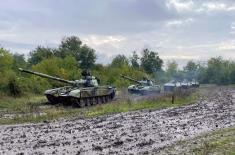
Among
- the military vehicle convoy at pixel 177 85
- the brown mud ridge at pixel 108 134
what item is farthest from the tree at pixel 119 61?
the brown mud ridge at pixel 108 134

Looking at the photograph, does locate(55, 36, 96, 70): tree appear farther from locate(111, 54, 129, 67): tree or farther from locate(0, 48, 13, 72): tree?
locate(0, 48, 13, 72): tree

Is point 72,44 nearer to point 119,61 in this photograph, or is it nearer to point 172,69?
point 119,61

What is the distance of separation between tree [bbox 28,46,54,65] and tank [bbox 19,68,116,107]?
135ft

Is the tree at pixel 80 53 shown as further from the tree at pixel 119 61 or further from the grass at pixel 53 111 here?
the grass at pixel 53 111

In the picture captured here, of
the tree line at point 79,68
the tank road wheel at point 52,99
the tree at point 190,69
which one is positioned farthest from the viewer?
the tree at point 190,69

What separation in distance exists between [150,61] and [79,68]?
41077mm

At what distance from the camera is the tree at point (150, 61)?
402ft

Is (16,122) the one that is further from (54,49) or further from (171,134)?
(54,49)

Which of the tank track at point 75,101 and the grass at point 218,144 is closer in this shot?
the grass at point 218,144

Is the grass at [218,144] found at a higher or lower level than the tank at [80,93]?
lower

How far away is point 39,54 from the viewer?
86.4 m

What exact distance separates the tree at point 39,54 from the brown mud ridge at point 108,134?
195ft

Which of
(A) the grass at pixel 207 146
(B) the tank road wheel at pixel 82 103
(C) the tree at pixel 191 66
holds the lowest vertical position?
(A) the grass at pixel 207 146

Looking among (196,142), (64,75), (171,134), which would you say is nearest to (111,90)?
(64,75)
